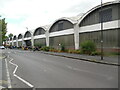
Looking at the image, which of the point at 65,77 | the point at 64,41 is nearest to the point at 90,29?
the point at 64,41

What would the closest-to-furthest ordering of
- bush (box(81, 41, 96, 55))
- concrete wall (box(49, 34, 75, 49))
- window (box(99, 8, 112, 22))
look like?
bush (box(81, 41, 96, 55)), window (box(99, 8, 112, 22)), concrete wall (box(49, 34, 75, 49))

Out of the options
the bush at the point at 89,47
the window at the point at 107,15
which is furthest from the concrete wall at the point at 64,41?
the window at the point at 107,15

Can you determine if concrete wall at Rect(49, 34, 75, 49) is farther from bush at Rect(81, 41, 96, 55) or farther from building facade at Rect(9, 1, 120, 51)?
bush at Rect(81, 41, 96, 55)

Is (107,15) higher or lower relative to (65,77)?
higher

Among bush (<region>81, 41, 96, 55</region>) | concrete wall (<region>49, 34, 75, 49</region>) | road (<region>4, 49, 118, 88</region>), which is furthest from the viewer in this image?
concrete wall (<region>49, 34, 75, 49</region>)

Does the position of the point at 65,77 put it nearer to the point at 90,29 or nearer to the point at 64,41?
the point at 90,29

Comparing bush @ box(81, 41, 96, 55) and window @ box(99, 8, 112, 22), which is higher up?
window @ box(99, 8, 112, 22)

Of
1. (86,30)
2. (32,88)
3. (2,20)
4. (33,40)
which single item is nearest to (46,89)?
(32,88)

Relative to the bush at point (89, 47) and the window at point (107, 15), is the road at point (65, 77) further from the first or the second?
the window at point (107, 15)

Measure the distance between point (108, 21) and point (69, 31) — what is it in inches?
487

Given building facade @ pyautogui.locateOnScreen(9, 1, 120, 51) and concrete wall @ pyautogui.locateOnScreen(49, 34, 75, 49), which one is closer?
building facade @ pyautogui.locateOnScreen(9, 1, 120, 51)

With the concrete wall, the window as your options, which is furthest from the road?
the concrete wall

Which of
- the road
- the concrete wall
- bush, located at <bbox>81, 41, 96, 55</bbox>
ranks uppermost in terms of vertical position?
the concrete wall

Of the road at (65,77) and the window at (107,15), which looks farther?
the window at (107,15)
